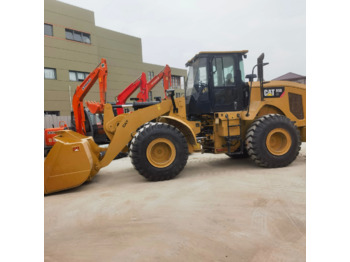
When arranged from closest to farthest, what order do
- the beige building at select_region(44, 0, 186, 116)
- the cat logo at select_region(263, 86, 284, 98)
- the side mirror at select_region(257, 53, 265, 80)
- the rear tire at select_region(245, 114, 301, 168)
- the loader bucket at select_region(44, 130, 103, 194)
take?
the loader bucket at select_region(44, 130, 103, 194), the side mirror at select_region(257, 53, 265, 80), the rear tire at select_region(245, 114, 301, 168), the cat logo at select_region(263, 86, 284, 98), the beige building at select_region(44, 0, 186, 116)

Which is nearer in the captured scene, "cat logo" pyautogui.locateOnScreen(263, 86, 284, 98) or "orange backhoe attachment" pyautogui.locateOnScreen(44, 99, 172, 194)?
"orange backhoe attachment" pyautogui.locateOnScreen(44, 99, 172, 194)

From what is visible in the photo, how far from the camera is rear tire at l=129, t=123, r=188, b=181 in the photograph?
4602 mm


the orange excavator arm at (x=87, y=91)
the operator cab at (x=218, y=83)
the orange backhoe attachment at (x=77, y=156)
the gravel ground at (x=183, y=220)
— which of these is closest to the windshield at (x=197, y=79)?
the operator cab at (x=218, y=83)

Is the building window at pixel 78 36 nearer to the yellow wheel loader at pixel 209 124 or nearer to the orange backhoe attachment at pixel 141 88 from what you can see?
the orange backhoe attachment at pixel 141 88

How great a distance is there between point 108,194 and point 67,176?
89cm

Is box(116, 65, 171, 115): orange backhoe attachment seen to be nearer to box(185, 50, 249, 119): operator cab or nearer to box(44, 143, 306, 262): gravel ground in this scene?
box(185, 50, 249, 119): operator cab

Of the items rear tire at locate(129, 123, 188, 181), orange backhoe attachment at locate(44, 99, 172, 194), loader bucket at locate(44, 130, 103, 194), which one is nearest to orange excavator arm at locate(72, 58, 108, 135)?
orange backhoe attachment at locate(44, 99, 172, 194)

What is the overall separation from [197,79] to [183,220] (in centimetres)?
368

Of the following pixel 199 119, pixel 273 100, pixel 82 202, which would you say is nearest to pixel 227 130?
pixel 199 119

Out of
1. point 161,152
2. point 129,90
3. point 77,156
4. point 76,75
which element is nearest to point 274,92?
point 161,152

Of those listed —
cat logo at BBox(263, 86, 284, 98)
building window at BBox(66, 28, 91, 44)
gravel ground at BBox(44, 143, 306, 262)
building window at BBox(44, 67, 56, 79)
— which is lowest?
gravel ground at BBox(44, 143, 306, 262)

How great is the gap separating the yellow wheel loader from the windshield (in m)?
0.02

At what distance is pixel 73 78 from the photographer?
19.7 meters
